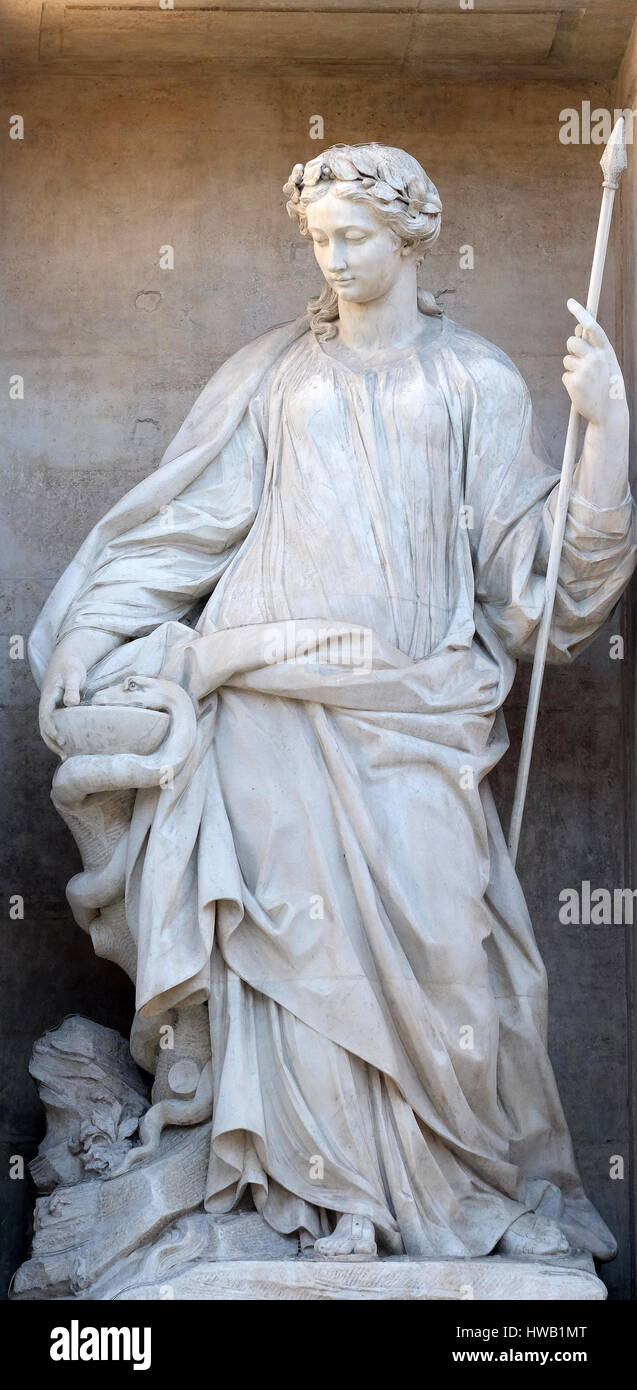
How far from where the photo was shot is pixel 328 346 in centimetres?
665

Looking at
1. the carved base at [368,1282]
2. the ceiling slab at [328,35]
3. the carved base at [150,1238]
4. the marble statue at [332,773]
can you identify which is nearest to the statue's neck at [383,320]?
the marble statue at [332,773]

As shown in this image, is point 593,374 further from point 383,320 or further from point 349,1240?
point 349,1240

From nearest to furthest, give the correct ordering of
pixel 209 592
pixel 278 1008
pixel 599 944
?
pixel 278 1008, pixel 209 592, pixel 599 944

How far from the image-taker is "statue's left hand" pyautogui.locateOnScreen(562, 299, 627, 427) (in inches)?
248

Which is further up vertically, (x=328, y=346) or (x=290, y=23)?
(x=290, y=23)

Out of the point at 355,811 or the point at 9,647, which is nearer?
the point at 355,811

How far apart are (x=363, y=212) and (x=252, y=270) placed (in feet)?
3.54

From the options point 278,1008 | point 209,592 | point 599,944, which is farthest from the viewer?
point 599,944

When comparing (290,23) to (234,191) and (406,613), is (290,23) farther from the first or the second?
(406,613)

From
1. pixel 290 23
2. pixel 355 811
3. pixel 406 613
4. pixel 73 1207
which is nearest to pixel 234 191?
pixel 290 23

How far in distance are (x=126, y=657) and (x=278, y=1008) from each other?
933mm

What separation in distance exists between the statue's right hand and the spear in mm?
1064

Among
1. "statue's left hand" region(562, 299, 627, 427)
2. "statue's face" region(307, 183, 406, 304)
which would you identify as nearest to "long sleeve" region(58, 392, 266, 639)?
"statue's face" region(307, 183, 406, 304)

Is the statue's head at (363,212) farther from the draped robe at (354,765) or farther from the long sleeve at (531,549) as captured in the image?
the long sleeve at (531,549)
